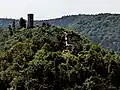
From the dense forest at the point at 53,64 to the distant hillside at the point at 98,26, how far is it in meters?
52.3

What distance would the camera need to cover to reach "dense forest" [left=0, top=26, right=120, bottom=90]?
5688 centimetres

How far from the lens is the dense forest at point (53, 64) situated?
56.9 m

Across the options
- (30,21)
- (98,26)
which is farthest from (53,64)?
(98,26)

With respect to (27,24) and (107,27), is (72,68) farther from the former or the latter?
(107,27)

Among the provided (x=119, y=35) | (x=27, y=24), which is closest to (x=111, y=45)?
(x=119, y=35)

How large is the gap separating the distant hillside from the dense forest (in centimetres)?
5225

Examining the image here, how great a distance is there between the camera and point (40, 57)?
61.3 meters

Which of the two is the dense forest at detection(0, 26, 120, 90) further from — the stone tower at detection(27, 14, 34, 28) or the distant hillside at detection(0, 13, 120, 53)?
the distant hillside at detection(0, 13, 120, 53)

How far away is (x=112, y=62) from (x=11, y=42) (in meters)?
14.5

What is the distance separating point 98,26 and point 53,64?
262ft

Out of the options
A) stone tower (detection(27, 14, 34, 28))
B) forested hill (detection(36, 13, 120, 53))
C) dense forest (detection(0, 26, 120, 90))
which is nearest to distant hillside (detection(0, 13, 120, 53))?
forested hill (detection(36, 13, 120, 53))

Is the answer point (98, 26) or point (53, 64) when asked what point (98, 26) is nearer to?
point (98, 26)

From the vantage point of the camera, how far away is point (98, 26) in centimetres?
13800

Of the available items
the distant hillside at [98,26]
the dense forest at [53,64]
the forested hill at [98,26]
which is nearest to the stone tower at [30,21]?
the dense forest at [53,64]
